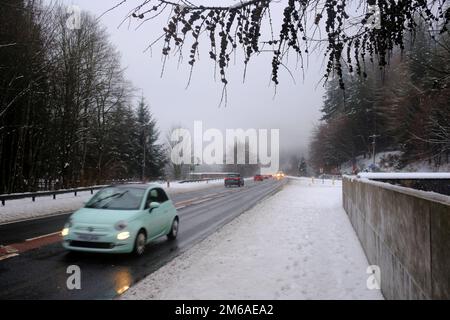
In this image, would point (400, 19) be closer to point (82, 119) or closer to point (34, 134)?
point (34, 134)

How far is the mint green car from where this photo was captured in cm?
808

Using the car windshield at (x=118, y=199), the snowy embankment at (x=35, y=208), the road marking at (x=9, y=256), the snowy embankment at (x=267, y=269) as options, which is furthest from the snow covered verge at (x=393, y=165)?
the road marking at (x=9, y=256)

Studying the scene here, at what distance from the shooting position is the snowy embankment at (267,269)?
5738 millimetres

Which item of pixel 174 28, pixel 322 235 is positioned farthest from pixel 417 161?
pixel 174 28

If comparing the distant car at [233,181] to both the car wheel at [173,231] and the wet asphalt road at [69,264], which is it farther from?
the car wheel at [173,231]

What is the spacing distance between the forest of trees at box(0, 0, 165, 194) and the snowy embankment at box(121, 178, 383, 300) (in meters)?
11.1

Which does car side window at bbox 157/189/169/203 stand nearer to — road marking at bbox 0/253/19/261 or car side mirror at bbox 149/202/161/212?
car side mirror at bbox 149/202/161/212

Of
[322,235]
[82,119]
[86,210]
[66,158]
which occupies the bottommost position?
[322,235]

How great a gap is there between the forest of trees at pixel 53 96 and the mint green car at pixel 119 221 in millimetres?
8498

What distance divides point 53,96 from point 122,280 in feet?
85.8

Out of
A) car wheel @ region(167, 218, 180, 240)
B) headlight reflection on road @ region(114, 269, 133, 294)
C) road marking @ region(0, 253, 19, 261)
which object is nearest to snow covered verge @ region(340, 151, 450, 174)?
car wheel @ region(167, 218, 180, 240)
